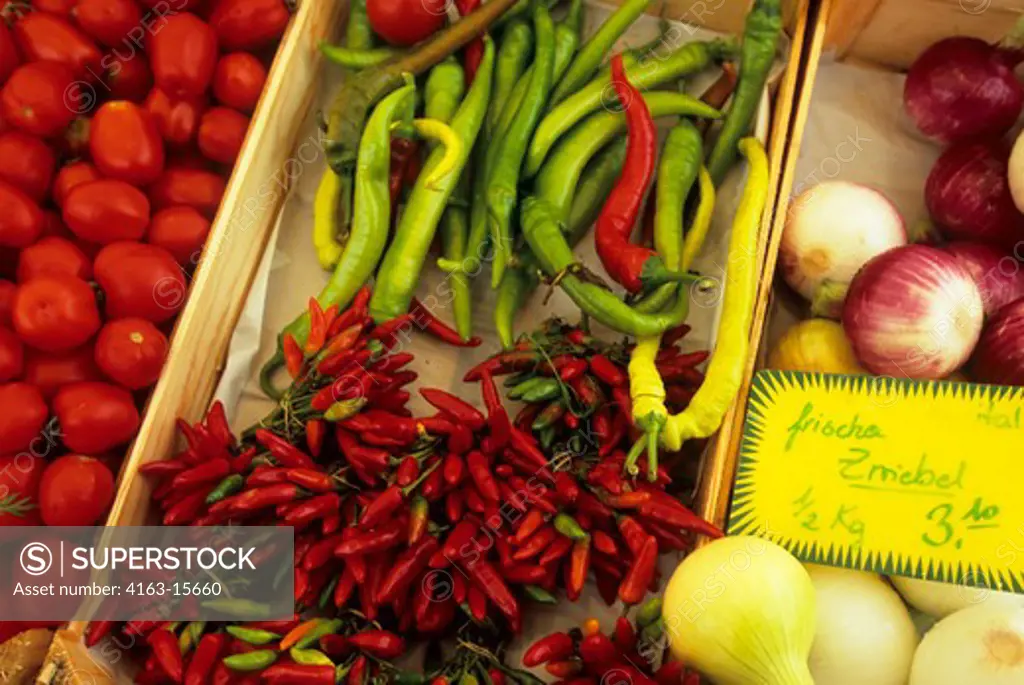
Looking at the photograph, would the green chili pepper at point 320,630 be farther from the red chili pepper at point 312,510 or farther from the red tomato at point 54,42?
the red tomato at point 54,42

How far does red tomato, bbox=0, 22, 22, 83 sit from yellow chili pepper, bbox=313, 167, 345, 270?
25.7 inches

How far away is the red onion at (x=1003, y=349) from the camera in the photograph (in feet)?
4.29

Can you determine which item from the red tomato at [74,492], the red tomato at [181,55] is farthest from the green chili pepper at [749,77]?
the red tomato at [74,492]

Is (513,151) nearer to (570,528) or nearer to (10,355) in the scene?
(570,528)

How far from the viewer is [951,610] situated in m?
1.23

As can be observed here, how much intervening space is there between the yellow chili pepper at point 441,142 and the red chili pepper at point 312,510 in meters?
0.62

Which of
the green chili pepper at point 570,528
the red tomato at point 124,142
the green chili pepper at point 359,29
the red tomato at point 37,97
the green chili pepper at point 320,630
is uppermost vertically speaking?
the green chili pepper at point 359,29

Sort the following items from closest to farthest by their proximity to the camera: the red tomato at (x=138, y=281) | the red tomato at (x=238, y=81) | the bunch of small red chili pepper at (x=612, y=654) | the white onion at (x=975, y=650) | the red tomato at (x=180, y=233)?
the white onion at (x=975, y=650) → the bunch of small red chili pepper at (x=612, y=654) → the red tomato at (x=138, y=281) → the red tomato at (x=180, y=233) → the red tomato at (x=238, y=81)

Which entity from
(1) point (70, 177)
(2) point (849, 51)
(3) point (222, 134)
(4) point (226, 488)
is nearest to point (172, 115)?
(3) point (222, 134)

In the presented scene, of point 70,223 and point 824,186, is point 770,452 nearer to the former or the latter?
point 824,186

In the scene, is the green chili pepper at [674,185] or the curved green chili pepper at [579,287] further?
the green chili pepper at [674,185]

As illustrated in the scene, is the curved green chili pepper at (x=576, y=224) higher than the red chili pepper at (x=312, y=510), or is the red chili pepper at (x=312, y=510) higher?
the curved green chili pepper at (x=576, y=224)

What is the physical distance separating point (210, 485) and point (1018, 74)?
5.49 feet

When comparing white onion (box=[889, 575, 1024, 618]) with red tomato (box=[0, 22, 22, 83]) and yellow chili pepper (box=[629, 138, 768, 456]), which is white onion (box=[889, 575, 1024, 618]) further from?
red tomato (box=[0, 22, 22, 83])
